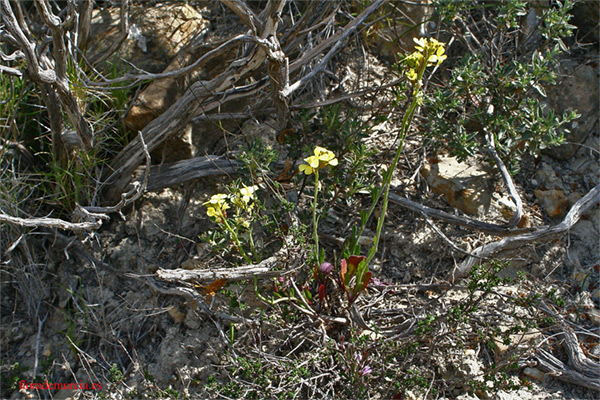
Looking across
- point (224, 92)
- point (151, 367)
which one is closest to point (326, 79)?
point (224, 92)

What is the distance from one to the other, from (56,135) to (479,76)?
2279mm

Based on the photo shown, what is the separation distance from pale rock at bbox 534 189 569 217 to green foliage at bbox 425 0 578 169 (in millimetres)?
285

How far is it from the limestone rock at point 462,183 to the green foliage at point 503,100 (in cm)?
13

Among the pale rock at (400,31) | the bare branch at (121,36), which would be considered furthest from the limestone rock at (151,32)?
the pale rock at (400,31)

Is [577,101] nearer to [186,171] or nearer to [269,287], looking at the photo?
[269,287]

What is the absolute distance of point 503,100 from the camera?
9.38 ft

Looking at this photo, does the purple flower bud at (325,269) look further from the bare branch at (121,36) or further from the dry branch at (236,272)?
the bare branch at (121,36)

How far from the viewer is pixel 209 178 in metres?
3.10

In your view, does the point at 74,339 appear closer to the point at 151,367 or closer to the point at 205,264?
the point at 151,367

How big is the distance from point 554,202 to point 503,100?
0.64 meters

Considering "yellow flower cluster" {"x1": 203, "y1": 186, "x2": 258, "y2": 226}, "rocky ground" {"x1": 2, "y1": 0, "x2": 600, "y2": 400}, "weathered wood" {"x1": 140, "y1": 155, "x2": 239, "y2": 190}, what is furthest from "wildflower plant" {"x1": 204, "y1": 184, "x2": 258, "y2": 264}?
"weathered wood" {"x1": 140, "y1": 155, "x2": 239, "y2": 190}

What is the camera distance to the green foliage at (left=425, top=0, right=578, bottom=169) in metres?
2.73

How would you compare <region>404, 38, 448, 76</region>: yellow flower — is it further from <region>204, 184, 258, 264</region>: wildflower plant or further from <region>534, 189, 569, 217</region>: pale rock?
<region>534, 189, 569, 217</region>: pale rock

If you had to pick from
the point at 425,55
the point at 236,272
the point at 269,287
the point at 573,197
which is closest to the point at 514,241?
the point at 573,197
